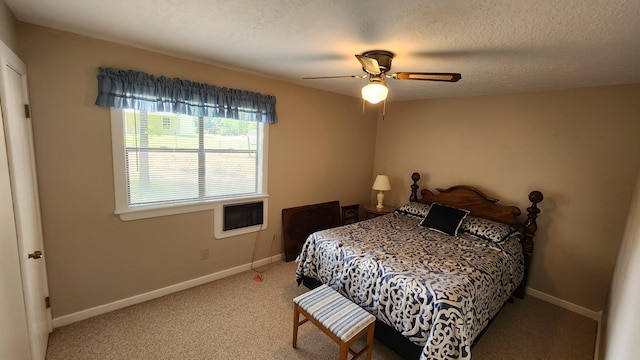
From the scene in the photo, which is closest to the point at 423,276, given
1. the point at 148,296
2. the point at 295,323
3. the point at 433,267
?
the point at 433,267

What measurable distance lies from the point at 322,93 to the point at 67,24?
2.57m

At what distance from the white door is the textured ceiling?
1.57ft

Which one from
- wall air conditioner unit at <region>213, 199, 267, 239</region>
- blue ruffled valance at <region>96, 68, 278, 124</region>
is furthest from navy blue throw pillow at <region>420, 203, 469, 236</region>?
blue ruffled valance at <region>96, 68, 278, 124</region>

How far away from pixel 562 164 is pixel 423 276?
2.13 meters

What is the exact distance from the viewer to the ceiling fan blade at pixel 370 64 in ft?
5.97

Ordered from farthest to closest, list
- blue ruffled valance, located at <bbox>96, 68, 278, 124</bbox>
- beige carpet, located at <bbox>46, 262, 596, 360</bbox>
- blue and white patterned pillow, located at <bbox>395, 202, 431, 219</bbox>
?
blue and white patterned pillow, located at <bbox>395, 202, 431, 219</bbox> → blue ruffled valance, located at <bbox>96, 68, 278, 124</bbox> → beige carpet, located at <bbox>46, 262, 596, 360</bbox>

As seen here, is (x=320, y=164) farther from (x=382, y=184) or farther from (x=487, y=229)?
(x=487, y=229)

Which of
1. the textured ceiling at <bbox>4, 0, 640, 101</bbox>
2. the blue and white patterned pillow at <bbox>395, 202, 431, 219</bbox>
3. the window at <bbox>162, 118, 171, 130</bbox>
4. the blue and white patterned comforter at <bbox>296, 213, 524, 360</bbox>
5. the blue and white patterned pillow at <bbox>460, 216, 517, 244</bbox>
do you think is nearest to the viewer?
the textured ceiling at <bbox>4, 0, 640, 101</bbox>

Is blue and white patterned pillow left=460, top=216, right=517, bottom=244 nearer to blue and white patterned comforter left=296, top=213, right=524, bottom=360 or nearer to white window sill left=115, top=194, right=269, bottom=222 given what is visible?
blue and white patterned comforter left=296, top=213, right=524, bottom=360

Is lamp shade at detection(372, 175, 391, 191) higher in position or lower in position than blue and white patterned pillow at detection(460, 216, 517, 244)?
higher

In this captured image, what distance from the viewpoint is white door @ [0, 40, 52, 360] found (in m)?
1.47

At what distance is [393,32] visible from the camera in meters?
1.73

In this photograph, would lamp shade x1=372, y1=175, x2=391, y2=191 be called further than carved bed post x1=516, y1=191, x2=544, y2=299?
Yes

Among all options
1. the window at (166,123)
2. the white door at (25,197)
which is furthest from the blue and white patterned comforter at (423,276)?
the white door at (25,197)
